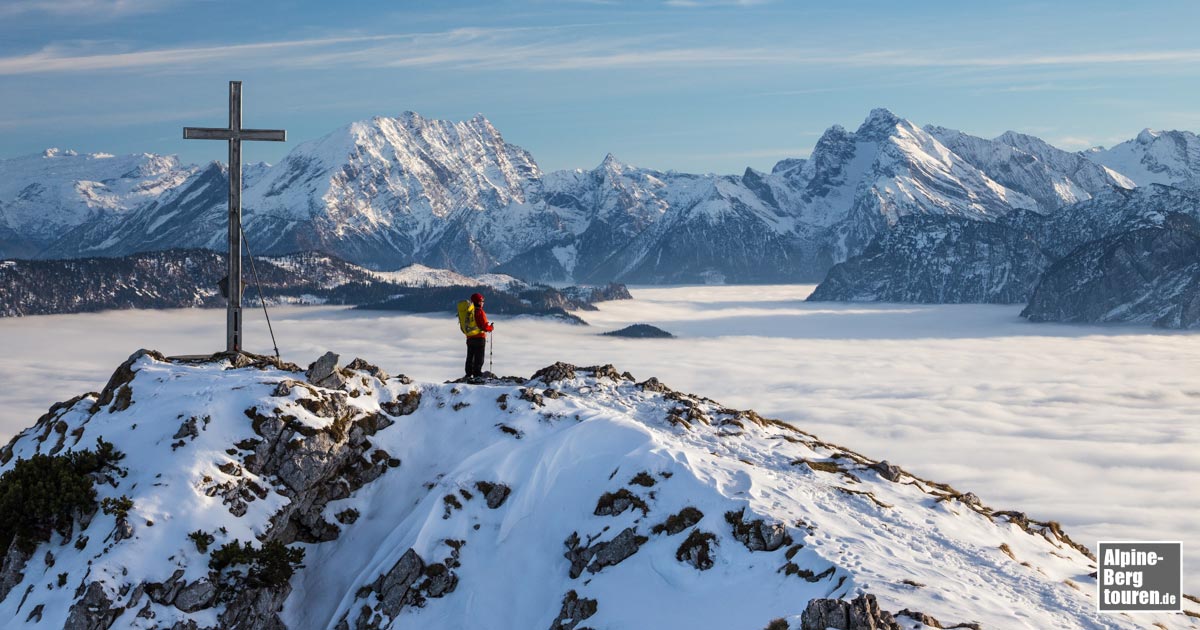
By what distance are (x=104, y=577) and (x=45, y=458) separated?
6244 mm

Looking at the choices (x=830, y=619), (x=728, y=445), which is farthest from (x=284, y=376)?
(x=830, y=619)

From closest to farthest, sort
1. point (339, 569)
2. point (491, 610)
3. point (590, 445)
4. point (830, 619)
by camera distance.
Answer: point (830, 619) < point (491, 610) < point (339, 569) < point (590, 445)

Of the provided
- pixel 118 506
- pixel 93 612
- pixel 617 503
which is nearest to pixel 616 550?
pixel 617 503

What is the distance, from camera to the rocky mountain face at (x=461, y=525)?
30250 millimetres

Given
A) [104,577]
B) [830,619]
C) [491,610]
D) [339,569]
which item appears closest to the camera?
[830,619]

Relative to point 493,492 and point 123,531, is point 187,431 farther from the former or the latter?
point 493,492

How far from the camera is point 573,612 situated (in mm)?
31688

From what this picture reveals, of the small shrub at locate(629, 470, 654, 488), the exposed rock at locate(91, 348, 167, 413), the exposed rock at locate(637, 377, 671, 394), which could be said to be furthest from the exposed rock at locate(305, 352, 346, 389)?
the exposed rock at locate(637, 377, 671, 394)

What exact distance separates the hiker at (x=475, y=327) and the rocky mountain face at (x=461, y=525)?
3.90m

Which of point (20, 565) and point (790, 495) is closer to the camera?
point (20, 565)

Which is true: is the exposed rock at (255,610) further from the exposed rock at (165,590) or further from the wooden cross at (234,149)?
the wooden cross at (234,149)

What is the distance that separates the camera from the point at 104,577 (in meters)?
30.7

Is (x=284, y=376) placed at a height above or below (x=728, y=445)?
above

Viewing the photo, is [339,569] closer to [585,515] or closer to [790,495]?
[585,515]
